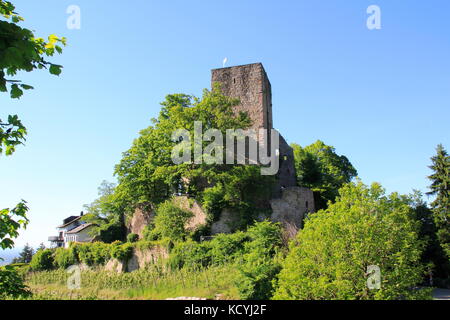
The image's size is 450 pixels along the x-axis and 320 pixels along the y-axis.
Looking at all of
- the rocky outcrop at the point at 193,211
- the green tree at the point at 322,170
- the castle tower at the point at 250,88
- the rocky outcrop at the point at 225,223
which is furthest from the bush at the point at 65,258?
the green tree at the point at 322,170

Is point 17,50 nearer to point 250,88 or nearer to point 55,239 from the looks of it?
point 250,88

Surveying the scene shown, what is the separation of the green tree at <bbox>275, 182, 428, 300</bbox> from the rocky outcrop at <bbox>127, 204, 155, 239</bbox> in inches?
653

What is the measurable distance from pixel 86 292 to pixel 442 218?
22969 mm

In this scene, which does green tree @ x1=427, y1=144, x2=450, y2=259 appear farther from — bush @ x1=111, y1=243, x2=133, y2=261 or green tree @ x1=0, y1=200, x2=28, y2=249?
green tree @ x1=0, y1=200, x2=28, y2=249

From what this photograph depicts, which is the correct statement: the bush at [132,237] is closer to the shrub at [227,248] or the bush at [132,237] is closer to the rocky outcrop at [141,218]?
the rocky outcrop at [141,218]

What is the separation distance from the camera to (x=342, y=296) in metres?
9.82

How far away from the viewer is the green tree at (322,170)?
97.3 feet

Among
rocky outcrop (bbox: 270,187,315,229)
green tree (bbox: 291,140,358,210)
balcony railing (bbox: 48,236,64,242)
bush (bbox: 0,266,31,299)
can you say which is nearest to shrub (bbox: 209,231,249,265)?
rocky outcrop (bbox: 270,187,315,229)

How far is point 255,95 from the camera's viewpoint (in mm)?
29812

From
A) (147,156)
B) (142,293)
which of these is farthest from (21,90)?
(147,156)

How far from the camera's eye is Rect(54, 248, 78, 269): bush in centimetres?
2734

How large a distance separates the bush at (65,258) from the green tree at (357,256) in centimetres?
2070
